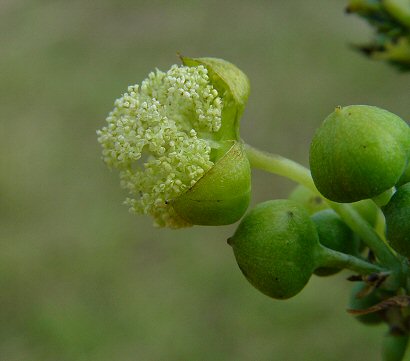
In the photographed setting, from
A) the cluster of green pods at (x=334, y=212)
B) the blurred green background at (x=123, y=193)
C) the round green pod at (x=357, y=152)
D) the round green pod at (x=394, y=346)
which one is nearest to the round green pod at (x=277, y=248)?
the cluster of green pods at (x=334, y=212)

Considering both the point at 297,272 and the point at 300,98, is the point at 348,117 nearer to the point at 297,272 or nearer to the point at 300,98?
the point at 297,272

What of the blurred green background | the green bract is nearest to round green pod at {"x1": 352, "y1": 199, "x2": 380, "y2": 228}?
the green bract

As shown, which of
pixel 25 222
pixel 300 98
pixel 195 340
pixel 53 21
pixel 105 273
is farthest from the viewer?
pixel 53 21

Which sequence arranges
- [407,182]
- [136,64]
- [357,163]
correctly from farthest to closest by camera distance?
[136,64] < [407,182] < [357,163]

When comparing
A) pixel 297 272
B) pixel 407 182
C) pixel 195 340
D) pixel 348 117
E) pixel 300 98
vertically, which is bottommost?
pixel 195 340

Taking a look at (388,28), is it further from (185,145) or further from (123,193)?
(123,193)

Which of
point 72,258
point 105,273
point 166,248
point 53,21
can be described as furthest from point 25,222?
point 53,21

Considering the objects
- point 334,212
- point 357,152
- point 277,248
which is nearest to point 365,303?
point 334,212

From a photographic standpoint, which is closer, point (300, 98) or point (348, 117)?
point (348, 117)
